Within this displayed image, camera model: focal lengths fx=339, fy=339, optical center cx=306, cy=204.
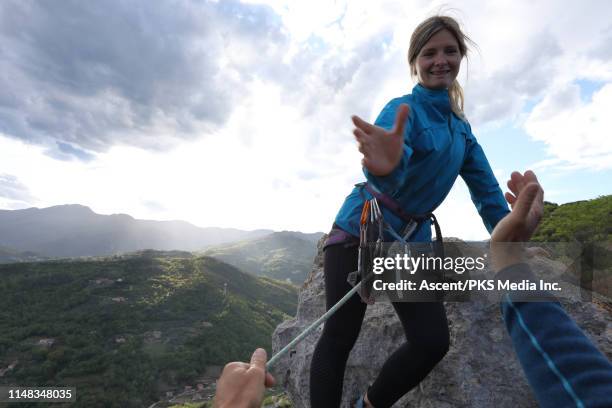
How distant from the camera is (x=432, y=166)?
2703mm

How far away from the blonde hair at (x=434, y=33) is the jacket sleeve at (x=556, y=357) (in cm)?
235

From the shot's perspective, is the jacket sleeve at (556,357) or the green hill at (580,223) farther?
the green hill at (580,223)

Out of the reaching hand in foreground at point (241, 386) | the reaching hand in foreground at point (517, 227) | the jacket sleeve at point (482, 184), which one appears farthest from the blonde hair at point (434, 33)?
the reaching hand in foreground at point (241, 386)

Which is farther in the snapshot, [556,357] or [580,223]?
[580,223]

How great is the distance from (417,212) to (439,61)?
132 cm

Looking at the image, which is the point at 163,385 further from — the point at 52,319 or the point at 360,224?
the point at 360,224

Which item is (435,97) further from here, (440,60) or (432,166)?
(432,166)

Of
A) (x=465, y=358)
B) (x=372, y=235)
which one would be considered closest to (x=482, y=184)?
(x=372, y=235)

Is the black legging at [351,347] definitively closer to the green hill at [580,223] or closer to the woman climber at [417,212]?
the woman climber at [417,212]

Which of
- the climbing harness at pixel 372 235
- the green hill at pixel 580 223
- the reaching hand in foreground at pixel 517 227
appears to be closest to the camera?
the reaching hand in foreground at pixel 517 227

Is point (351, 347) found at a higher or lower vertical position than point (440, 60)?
lower

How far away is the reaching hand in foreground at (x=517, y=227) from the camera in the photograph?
115 cm

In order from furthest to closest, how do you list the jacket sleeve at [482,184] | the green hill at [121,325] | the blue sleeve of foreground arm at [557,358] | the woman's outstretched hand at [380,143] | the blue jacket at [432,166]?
the green hill at [121,325] → the jacket sleeve at [482,184] → the blue jacket at [432,166] → the woman's outstretched hand at [380,143] → the blue sleeve of foreground arm at [557,358]

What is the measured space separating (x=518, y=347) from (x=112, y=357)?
73.7m
